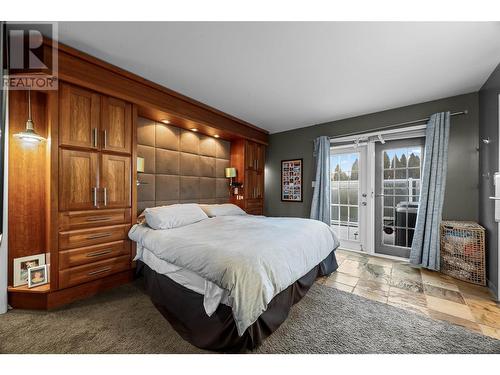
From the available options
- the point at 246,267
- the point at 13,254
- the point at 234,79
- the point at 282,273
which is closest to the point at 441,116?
the point at 234,79

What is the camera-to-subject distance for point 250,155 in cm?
445

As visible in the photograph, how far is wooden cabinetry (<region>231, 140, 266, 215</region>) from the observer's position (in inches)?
168

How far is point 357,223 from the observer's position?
154 inches

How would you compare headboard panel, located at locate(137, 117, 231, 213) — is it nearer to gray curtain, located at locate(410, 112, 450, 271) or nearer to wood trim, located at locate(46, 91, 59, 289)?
wood trim, located at locate(46, 91, 59, 289)

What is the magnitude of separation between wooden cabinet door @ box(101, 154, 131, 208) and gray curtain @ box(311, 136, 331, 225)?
128 inches

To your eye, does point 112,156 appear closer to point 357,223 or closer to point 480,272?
point 357,223

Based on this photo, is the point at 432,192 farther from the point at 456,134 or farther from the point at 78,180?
the point at 78,180

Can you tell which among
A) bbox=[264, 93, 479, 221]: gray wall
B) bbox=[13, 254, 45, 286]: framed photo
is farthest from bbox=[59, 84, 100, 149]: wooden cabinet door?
bbox=[264, 93, 479, 221]: gray wall

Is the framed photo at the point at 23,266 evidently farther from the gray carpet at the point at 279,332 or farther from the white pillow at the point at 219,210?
the white pillow at the point at 219,210

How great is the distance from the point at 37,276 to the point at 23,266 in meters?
0.16

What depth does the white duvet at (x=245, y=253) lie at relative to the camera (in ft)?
4.40

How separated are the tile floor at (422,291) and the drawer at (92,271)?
8.14ft

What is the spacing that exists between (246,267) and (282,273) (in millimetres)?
362

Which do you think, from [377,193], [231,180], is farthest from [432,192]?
A: [231,180]
